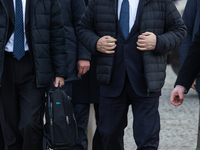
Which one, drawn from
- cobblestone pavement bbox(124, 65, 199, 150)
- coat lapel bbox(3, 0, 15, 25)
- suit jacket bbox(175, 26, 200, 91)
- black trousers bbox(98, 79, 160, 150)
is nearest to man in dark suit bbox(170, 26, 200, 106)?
suit jacket bbox(175, 26, 200, 91)

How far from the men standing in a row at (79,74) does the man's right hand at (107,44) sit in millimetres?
695

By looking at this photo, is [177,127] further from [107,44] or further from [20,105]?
[20,105]

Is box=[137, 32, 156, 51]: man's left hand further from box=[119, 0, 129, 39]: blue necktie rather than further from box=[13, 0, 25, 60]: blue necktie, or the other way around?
box=[13, 0, 25, 60]: blue necktie

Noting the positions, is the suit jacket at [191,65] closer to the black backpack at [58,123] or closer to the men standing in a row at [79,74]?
the black backpack at [58,123]

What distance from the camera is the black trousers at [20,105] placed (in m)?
3.96

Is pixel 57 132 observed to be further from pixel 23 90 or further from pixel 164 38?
pixel 164 38

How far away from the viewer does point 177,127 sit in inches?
261

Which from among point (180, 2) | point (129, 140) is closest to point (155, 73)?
point (129, 140)

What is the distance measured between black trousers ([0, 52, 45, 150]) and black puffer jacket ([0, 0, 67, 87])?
0.09 meters

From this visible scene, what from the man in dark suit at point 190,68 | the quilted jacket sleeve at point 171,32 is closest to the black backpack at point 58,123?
the quilted jacket sleeve at point 171,32

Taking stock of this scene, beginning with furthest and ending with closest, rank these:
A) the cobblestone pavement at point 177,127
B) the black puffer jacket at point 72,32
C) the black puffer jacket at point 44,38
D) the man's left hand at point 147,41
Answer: the cobblestone pavement at point 177,127 < the black puffer jacket at point 72,32 < the man's left hand at point 147,41 < the black puffer jacket at point 44,38

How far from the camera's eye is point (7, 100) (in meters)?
4.04

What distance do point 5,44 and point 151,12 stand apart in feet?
3.96

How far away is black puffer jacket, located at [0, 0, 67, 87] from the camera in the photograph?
12.6ft
